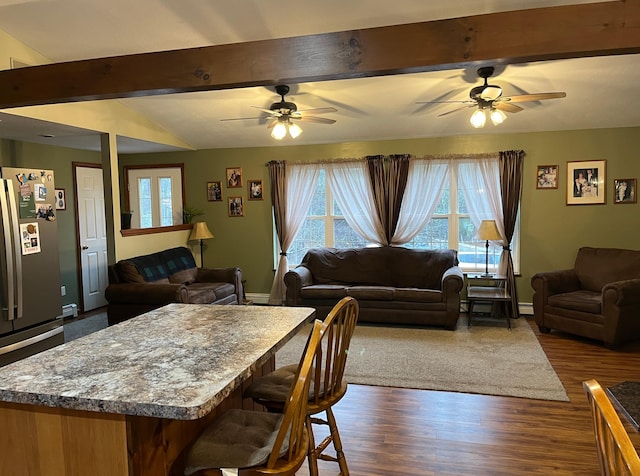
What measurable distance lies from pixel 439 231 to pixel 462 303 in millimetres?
1009

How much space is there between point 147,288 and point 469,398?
11.4 feet

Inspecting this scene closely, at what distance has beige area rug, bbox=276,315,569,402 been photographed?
367 cm

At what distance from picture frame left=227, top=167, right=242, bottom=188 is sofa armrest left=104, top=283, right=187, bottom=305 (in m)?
2.22

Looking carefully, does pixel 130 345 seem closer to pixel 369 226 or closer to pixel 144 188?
pixel 369 226

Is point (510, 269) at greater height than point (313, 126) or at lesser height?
lesser

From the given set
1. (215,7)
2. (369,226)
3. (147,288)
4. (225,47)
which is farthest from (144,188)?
(225,47)

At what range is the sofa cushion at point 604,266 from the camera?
4957 mm

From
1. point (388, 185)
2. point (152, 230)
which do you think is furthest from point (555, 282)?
point (152, 230)

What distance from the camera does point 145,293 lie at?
4.99m

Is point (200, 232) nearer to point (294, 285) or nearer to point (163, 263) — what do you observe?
point (163, 263)

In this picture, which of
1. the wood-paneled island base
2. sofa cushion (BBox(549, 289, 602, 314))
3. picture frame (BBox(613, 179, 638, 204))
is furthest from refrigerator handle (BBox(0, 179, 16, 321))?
picture frame (BBox(613, 179, 638, 204))

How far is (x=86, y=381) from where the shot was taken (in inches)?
57.1

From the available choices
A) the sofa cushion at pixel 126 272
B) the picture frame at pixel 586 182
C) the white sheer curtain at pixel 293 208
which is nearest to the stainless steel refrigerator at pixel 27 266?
the sofa cushion at pixel 126 272

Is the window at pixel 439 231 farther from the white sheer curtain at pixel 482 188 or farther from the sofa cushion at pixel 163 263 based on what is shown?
the sofa cushion at pixel 163 263
